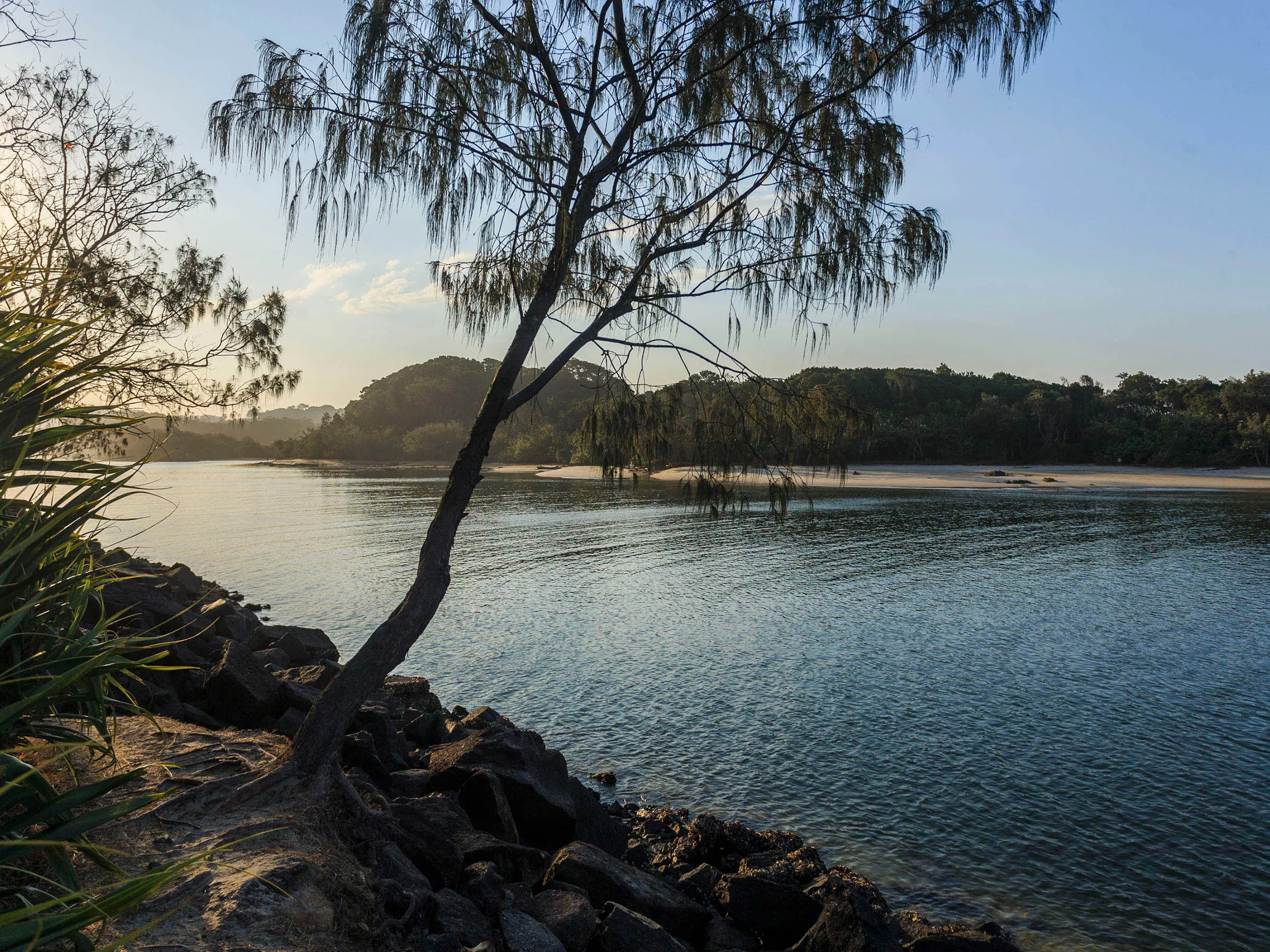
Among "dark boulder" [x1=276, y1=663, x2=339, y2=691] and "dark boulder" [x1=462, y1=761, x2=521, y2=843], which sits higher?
"dark boulder" [x1=276, y1=663, x2=339, y2=691]

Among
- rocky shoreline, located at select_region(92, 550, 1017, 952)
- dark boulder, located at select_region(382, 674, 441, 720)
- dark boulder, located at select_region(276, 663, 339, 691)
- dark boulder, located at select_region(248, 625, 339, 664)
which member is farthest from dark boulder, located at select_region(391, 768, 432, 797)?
dark boulder, located at select_region(248, 625, 339, 664)

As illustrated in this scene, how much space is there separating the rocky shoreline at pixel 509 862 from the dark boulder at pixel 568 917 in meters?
0.01

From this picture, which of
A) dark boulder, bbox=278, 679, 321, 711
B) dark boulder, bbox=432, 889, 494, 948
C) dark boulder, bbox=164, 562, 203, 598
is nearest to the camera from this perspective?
dark boulder, bbox=432, 889, 494, 948

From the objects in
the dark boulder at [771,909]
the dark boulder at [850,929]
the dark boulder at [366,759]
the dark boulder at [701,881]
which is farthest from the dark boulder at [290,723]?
the dark boulder at [850,929]

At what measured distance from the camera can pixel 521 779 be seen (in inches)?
280

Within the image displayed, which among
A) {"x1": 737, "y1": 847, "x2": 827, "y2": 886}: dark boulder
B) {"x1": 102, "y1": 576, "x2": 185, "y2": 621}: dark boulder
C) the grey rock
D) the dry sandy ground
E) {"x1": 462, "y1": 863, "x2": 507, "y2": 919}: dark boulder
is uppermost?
the dry sandy ground

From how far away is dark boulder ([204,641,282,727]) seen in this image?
748 cm

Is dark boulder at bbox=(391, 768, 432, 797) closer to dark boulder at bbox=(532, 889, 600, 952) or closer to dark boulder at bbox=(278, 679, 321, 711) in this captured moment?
dark boulder at bbox=(278, 679, 321, 711)

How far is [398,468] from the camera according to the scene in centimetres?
11431

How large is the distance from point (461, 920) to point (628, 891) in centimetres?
160

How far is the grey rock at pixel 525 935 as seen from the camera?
15.8 feet

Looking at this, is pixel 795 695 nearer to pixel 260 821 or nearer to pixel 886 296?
pixel 886 296

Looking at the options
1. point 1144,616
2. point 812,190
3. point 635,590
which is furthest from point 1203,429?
point 812,190

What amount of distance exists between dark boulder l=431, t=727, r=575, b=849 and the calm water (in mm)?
1864
